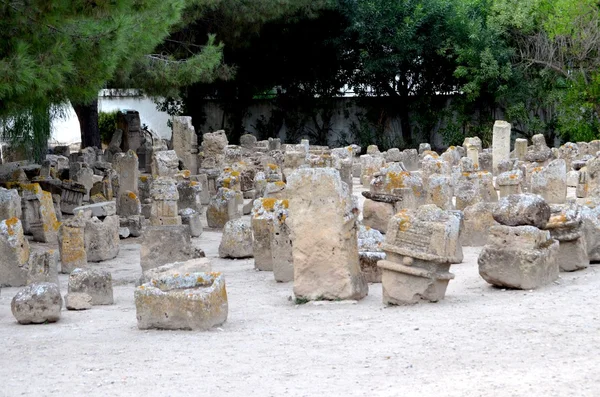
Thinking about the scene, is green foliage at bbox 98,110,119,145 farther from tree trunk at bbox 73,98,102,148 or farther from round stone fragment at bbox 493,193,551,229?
round stone fragment at bbox 493,193,551,229

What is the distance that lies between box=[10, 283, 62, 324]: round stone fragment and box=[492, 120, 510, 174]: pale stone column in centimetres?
1611

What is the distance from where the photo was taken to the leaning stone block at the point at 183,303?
28.5 feet

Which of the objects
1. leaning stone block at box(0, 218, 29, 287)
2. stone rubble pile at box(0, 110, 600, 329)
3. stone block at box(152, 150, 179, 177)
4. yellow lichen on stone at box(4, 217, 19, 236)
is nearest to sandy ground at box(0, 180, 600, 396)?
stone rubble pile at box(0, 110, 600, 329)

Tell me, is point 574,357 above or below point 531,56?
below

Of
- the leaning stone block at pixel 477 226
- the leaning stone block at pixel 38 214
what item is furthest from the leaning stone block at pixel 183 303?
the leaning stone block at pixel 38 214

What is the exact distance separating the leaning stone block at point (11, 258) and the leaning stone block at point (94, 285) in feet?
5.62

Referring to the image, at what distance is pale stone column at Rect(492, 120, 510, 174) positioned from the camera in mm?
24000

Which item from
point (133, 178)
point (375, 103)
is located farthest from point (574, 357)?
point (375, 103)

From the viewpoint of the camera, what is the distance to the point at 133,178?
20.1 metres

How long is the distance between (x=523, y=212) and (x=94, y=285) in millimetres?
4470

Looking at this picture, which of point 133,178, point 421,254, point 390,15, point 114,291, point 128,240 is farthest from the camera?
point 390,15

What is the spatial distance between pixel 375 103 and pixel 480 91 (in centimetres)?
400

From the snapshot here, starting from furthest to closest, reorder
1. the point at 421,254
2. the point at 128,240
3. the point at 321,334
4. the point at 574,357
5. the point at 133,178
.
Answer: the point at 133,178 < the point at 128,240 < the point at 421,254 < the point at 321,334 < the point at 574,357

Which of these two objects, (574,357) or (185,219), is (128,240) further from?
(574,357)
